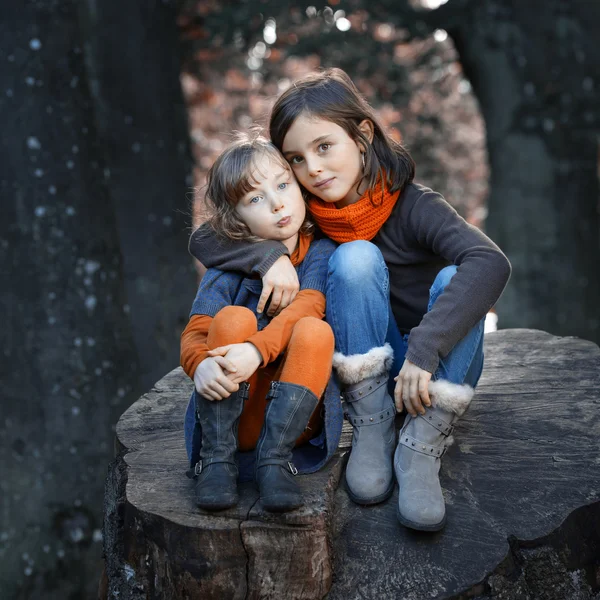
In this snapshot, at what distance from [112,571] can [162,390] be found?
0.91m

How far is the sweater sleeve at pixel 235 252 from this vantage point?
8.16 ft

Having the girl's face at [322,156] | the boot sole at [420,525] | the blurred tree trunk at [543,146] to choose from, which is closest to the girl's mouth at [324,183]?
the girl's face at [322,156]

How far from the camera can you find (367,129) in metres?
2.63

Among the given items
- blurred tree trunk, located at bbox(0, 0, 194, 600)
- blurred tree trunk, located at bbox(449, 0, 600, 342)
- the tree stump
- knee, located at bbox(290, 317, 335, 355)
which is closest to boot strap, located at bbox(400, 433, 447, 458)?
the tree stump

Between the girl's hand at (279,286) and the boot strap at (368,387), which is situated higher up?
the girl's hand at (279,286)

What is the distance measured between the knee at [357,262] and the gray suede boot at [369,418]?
23cm

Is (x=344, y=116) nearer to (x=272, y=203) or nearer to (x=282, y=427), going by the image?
(x=272, y=203)

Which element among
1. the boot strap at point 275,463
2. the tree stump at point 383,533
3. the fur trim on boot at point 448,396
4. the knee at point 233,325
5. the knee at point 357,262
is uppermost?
the knee at point 357,262

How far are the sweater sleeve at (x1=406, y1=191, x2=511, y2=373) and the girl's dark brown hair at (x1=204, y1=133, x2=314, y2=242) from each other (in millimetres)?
576

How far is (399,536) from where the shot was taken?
2.23 m

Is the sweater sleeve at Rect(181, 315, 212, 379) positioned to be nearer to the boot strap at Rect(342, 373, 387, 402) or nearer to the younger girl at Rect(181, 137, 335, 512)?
the younger girl at Rect(181, 137, 335, 512)

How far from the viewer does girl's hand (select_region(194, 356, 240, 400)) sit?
7.19ft

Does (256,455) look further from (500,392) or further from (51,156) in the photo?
(51,156)

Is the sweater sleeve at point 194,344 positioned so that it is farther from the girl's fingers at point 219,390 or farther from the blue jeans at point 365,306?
the blue jeans at point 365,306
